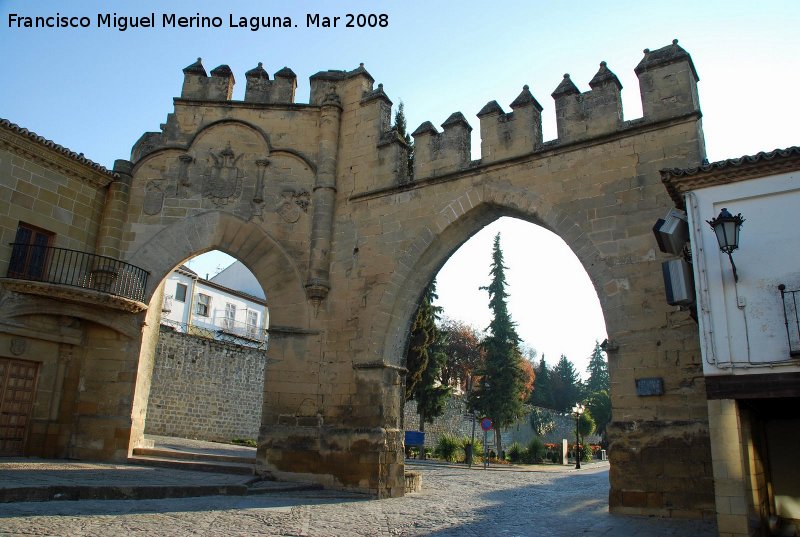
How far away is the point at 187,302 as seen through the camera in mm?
31188

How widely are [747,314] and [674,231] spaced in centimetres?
118

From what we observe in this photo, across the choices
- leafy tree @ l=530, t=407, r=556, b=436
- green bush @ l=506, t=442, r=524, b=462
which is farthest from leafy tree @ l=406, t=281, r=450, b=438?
leafy tree @ l=530, t=407, r=556, b=436

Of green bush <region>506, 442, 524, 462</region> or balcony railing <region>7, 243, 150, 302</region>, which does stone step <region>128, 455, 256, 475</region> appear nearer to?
balcony railing <region>7, 243, 150, 302</region>

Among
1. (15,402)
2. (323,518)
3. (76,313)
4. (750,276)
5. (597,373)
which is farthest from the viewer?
(597,373)

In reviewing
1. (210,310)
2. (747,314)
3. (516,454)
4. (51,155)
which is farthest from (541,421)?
(747,314)

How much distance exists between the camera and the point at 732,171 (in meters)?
6.45

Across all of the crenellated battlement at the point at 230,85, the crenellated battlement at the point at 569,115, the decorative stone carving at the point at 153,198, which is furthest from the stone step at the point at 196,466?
the crenellated battlement at the point at 230,85

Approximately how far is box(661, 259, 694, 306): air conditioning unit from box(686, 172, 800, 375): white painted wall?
0.34 meters

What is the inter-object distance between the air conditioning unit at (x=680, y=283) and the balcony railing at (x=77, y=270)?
935 centimetres

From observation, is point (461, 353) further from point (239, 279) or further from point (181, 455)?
point (181, 455)

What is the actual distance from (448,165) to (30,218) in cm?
767

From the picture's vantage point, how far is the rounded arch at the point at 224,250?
11.7 m

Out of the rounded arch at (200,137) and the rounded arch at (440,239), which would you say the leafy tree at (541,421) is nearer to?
the rounded arch at (440,239)

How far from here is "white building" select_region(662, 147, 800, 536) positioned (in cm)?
569
